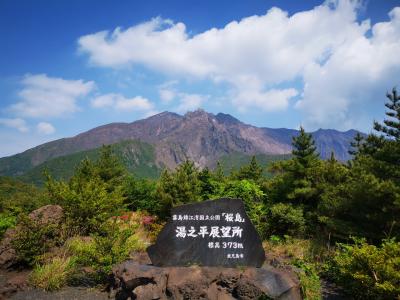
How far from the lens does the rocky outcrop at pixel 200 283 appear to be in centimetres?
695

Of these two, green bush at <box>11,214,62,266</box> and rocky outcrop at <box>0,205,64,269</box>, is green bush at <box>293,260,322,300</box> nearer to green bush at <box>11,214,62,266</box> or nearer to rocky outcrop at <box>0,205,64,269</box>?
green bush at <box>11,214,62,266</box>

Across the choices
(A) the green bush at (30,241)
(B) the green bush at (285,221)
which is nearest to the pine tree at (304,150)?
(B) the green bush at (285,221)

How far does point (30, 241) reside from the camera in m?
9.11

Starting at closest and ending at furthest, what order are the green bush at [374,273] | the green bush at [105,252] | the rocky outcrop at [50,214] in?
1. the green bush at [374,273]
2. the green bush at [105,252]
3. the rocky outcrop at [50,214]

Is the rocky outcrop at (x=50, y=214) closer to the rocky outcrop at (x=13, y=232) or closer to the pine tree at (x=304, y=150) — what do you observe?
the rocky outcrop at (x=13, y=232)

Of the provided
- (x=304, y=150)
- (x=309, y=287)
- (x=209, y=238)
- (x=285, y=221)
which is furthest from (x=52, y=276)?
(x=304, y=150)

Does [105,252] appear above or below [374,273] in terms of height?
above

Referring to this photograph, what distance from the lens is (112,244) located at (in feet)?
28.3

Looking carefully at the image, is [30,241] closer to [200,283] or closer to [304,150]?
[200,283]

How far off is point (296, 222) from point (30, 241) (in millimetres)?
9615

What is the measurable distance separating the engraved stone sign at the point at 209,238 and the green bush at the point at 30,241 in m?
3.15

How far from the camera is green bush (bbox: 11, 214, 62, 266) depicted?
9.03m

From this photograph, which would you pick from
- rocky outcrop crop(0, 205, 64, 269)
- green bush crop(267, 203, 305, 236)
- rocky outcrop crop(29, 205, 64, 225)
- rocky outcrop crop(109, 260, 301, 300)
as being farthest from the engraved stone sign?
green bush crop(267, 203, 305, 236)

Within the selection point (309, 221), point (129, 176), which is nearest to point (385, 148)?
point (309, 221)
